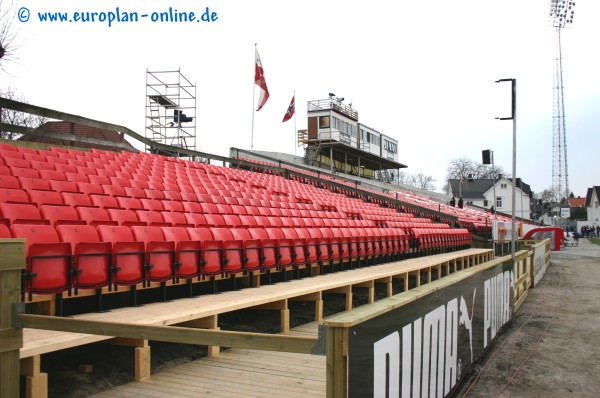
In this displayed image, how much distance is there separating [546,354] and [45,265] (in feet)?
20.6

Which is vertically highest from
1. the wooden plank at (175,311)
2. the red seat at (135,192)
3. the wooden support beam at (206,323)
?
the red seat at (135,192)

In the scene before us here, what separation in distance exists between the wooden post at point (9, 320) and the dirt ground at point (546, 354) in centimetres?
401

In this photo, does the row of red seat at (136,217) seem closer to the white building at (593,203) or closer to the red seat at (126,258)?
the red seat at (126,258)

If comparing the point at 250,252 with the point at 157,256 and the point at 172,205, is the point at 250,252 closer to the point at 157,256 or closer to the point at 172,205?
the point at 157,256

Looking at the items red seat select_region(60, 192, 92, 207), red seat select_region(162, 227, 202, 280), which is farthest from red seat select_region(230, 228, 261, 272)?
red seat select_region(60, 192, 92, 207)

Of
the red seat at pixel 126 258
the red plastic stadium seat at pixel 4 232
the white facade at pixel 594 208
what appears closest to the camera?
the red plastic stadium seat at pixel 4 232

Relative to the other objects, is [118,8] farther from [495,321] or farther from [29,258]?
[495,321]

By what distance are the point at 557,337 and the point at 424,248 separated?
7.42 m

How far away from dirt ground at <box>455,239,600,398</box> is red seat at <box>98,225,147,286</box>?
3586 mm

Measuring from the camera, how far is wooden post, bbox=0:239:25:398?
8.28 feet

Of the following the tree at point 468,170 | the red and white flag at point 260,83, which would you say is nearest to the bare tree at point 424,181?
the tree at point 468,170

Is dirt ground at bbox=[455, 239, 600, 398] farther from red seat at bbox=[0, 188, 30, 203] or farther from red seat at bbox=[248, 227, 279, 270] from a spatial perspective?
red seat at bbox=[0, 188, 30, 203]

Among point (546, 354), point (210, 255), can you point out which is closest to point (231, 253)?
point (210, 255)

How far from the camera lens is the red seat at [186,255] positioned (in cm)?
600
